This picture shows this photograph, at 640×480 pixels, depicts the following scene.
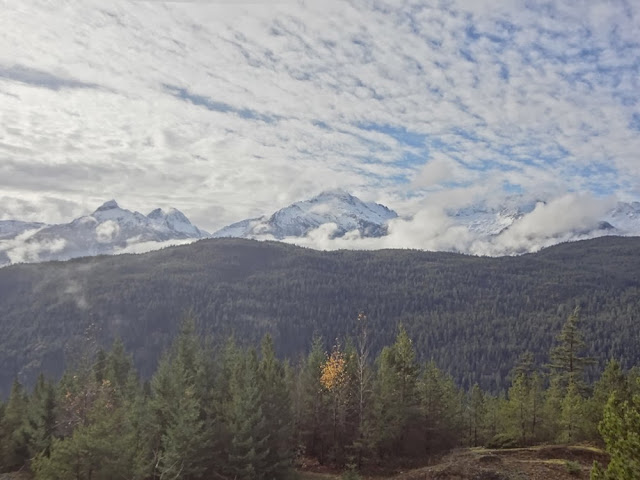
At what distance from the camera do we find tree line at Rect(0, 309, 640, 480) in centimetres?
3506

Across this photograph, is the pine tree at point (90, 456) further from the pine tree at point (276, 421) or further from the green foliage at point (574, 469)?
the green foliage at point (574, 469)

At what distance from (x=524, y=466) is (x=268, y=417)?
20.3 meters

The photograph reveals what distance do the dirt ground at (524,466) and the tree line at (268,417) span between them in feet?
8.12

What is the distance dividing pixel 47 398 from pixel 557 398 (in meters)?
51.7

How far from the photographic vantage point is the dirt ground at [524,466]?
1123 inches

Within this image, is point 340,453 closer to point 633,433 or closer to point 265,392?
point 265,392

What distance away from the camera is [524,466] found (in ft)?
99.9

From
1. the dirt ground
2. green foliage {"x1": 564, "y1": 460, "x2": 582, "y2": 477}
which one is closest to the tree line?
the dirt ground

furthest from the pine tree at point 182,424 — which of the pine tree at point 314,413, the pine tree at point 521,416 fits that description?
the pine tree at point 521,416

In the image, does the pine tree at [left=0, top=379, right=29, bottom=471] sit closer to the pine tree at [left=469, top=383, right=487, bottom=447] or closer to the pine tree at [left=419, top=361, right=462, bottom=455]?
the pine tree at [left=419, top=361, right=462, bottom=455]

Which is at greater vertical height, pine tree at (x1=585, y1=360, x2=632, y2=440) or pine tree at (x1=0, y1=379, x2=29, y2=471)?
pine tree at (x1=585, y1=360, x2=632, y2=440)

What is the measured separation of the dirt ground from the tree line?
8.12 feet

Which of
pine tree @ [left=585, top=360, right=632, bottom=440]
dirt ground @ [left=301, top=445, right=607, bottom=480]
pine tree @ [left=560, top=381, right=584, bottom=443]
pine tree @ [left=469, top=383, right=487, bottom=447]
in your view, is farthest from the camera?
pine tree @ [left=469, top=383, right=487, bottom=447]

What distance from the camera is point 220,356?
57.8 metres
